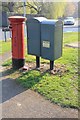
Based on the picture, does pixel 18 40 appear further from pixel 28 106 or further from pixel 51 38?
pixel 28 106

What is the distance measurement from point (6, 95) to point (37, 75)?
131 centimetres

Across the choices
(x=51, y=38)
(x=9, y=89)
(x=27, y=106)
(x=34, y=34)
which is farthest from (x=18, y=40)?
(x=27, y=106)

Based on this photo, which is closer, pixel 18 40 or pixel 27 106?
pixel 27 106

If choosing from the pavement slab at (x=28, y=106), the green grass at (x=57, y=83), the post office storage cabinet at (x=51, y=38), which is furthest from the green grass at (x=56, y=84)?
the post office storage cabinet at (x=51, y=38)

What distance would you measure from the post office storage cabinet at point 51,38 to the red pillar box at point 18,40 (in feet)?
2.01

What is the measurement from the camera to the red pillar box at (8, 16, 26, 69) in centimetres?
605

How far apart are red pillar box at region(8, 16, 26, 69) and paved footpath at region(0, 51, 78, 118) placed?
1.47 metres

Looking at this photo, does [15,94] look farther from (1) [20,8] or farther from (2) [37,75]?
(1) [20,8]

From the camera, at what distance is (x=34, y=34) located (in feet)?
19.8

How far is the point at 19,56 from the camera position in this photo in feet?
20.5

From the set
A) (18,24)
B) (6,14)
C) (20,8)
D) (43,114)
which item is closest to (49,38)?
(18,24)

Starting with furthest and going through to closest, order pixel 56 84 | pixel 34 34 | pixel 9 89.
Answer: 1. pixel 34 34
2. pixel 56 84
3. pixel 9 89

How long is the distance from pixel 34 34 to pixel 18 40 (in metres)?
0.47

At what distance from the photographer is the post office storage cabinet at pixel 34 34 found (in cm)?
589
